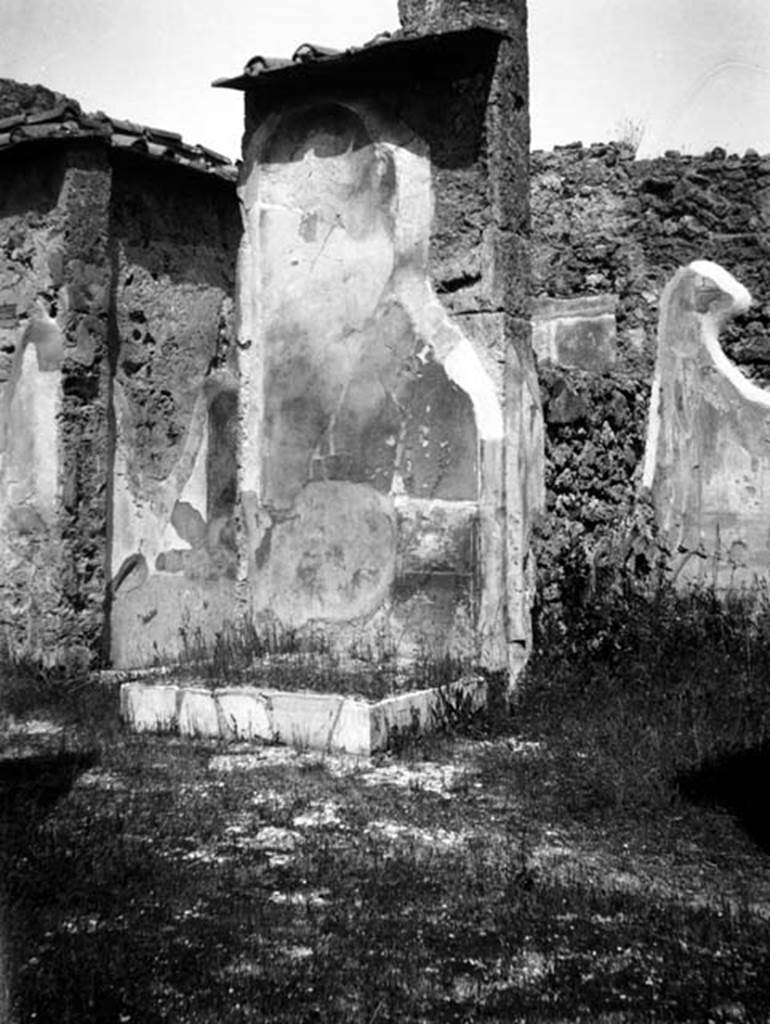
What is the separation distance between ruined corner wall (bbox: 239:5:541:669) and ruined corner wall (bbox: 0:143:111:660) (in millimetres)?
818

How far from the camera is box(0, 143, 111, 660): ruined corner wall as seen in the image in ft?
23.5

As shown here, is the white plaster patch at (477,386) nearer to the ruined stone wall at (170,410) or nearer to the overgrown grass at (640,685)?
the overgrown grass at (640,685)

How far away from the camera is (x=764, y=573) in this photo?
852 cm

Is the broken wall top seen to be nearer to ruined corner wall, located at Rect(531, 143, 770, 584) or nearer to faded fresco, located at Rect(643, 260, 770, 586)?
faded fresco, located at Rect(643, 260, 770, 586)

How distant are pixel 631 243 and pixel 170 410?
492 centimetres

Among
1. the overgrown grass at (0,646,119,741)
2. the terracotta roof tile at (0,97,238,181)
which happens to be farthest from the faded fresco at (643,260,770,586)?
the overgrown grass at (0,646,119,741)

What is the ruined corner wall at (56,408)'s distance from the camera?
23.5 feet

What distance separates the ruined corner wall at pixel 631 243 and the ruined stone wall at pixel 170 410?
3.00 meters

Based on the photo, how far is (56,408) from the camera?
718 cm

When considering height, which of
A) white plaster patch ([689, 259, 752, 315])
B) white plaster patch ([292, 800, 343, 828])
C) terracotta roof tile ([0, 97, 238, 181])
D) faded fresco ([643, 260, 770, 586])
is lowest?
white plaster patch ([292, 800, 343, 828])

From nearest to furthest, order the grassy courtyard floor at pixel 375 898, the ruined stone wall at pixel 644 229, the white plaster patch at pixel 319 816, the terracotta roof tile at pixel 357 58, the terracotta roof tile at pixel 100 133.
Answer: the grassy courtyard floor at pixel 375 898
the white plaster patch at pixel 319 816
the terracotta roof tile at pixel 357 58
the terracotta roof tile at pixel 100 133
the ruined stone wall at pixel 644 229

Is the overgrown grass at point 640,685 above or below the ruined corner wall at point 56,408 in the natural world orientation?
below

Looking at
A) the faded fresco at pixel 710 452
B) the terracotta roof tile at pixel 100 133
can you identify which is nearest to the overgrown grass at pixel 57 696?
the terracotta roof tile at pixel 100 133

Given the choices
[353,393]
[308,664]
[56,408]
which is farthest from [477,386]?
[56,408]
